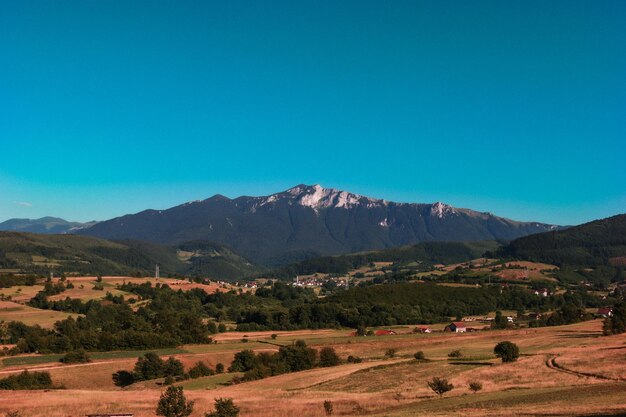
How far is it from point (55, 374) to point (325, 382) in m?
38.7

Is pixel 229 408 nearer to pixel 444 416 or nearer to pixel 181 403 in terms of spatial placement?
pixel 181 403

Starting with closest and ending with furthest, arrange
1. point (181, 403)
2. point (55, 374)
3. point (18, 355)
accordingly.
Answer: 1. point (181, 403)
2. point (55, 374)
3. point (18, 355)

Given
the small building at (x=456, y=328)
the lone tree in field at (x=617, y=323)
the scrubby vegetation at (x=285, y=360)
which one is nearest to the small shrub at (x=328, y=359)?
the scrubby vegetation at (x=285, y=360)

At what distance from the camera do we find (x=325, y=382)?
67750mm

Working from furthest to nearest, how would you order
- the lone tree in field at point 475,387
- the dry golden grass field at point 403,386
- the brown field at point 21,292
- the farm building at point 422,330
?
the brown field at point 21,292
the farm building at point 422,330
the lone tree in field at point 475,387
the dry golden grass field at point 403,386

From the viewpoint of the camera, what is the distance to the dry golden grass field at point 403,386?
1713 inches

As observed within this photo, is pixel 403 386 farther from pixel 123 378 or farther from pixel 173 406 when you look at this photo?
pixel 123 378

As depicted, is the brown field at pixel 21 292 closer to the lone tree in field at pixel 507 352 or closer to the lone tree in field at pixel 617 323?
the lone tree in field at pixel 507 352

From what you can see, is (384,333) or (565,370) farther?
(384,333)

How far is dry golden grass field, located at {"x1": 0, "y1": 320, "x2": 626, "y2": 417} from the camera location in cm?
4350

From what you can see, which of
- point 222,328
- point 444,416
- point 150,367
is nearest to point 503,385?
point 444,416

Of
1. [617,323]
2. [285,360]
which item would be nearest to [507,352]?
[285,360]

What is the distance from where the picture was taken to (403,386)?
59688 millimetres

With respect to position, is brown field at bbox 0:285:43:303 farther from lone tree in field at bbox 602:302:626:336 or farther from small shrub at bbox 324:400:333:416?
lone tree in field at bbox 602:302:626:336
